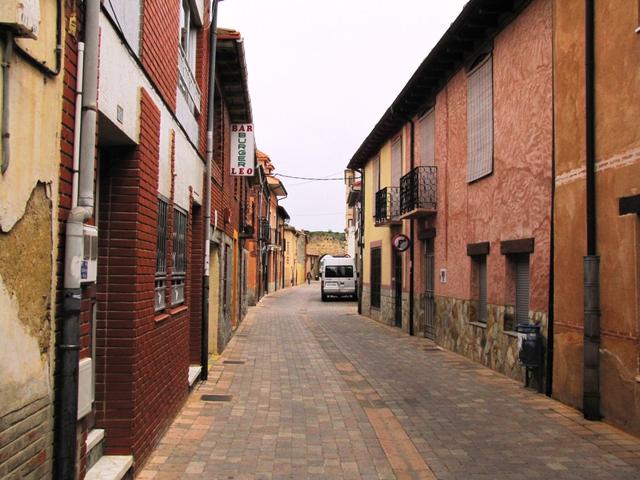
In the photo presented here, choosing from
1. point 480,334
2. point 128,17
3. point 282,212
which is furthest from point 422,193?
point 282,212

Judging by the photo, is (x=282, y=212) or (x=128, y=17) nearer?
(x=128, y=17)

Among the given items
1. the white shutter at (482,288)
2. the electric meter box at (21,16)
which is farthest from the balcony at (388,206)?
the electric meter box at (21,16)

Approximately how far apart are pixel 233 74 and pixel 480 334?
259 inches

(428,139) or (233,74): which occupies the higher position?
(233,74)

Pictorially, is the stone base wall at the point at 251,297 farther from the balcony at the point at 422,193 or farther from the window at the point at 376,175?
the balcony at the point at 422,193

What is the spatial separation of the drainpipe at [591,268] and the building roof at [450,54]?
262 cm

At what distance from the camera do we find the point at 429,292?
51.5 feet

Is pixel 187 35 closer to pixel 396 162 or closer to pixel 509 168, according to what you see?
pixel 509 168

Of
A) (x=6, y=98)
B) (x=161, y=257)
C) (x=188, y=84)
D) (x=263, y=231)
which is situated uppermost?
(x=188, y=84)

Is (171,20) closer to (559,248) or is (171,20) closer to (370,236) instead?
(559,248)

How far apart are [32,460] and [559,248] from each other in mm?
7016

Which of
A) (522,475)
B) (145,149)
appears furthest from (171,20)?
(522,475)

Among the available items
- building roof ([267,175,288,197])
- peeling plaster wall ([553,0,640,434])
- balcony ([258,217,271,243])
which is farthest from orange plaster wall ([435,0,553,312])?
building roof ([267,175,288,197])

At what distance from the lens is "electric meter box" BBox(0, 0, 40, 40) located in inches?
101
